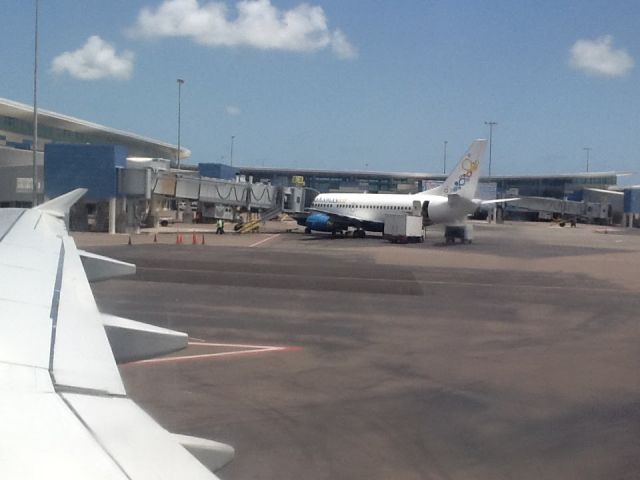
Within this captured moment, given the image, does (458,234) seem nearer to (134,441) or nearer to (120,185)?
(120,185)

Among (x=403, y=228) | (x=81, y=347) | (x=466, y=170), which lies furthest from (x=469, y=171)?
(x=81, y=347)

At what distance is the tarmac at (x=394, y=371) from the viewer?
24.9 ft

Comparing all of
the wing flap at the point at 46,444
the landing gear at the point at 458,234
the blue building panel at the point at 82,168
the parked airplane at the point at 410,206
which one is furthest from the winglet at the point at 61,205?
the parked airplane at the point at 410,206

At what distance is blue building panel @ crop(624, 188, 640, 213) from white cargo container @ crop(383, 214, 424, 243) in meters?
43.3

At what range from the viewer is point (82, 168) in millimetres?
40000

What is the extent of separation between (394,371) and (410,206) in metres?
34.6

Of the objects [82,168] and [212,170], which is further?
[212,170]

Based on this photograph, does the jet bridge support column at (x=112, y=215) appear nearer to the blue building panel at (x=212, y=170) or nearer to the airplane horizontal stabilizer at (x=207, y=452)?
the blue building panel at (x=212, y=170)

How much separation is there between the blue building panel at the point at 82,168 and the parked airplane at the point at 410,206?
38.6 feet

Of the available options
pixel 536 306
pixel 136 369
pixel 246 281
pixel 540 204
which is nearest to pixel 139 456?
pixel 136 369

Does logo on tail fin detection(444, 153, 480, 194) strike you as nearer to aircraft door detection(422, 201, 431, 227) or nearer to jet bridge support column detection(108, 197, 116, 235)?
aircraft door detection(422, 201, 431, 227)

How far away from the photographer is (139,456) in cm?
275

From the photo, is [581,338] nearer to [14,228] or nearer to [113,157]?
[14,228]

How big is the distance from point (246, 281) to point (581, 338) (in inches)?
403
